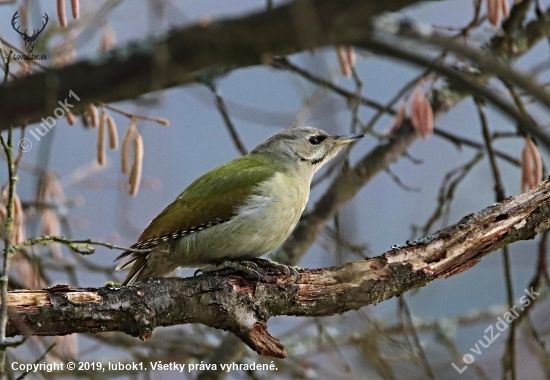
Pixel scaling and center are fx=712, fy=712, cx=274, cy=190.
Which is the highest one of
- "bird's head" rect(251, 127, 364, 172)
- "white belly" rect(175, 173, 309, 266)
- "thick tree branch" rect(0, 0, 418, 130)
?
"bird's head" rect(251, 127, 364, 172)

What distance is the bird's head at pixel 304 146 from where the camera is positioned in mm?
5707

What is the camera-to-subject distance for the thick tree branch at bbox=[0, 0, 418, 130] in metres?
1.92

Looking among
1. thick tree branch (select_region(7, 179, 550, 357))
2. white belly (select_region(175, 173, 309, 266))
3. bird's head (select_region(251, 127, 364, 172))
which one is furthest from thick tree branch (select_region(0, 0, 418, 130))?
bird's head (select_region(251, 127, 364, 172))

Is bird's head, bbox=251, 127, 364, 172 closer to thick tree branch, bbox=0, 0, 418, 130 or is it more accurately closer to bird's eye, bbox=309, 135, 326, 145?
bird's eye, bbox=309, 135, 326, 145

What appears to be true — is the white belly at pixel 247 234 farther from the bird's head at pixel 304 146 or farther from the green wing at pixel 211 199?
the bird's head at pixel 304 146

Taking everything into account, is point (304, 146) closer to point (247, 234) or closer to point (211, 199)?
point (211, 199)

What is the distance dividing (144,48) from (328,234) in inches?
155

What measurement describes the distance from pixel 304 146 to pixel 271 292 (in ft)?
6.92

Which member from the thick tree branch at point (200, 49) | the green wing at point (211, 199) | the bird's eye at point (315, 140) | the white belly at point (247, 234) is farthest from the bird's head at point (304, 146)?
the thick tree branch at point (200, 49)

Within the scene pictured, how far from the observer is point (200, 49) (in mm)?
2021

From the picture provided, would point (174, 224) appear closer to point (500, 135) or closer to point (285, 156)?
point (285, 156)

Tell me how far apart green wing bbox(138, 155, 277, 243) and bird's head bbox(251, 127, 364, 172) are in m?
0.44

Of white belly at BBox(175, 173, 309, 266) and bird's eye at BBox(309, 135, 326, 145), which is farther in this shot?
bird's eye at BBox(309, 135, 326, 145)

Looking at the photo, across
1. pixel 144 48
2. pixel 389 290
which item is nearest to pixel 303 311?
pixel 389 290
